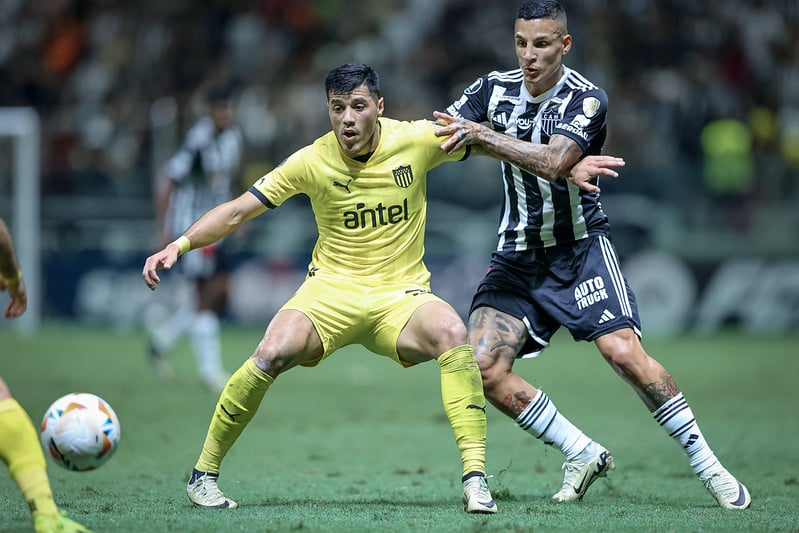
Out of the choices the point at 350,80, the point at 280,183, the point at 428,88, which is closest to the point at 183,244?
the point at 280,183

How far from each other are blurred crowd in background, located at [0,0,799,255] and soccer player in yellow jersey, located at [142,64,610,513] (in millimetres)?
10041

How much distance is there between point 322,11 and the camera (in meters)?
20.1

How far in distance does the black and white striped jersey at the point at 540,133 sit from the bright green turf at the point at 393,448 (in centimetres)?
155

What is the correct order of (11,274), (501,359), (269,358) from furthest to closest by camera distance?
(501,359) → (269,358) → (11,274)

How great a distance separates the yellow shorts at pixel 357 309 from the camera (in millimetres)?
6020

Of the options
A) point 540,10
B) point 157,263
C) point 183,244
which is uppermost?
point 540,10

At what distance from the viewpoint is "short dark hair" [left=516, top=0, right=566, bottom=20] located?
624cm

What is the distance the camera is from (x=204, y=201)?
12.0m

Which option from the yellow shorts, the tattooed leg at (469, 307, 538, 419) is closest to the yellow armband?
the yellow shorts

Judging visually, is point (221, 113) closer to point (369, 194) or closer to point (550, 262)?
point (369, 194)

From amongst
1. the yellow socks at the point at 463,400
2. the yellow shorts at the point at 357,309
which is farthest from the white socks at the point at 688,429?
the yellow shorts at the point at 357,309

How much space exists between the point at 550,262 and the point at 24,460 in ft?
10.3

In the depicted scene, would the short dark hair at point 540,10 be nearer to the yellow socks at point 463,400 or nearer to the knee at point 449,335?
the knee at point 449,335

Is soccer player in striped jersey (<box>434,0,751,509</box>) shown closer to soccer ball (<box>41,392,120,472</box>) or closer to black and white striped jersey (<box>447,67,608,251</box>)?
black and white striped jersey (<box>447,67,608,251</box>)
